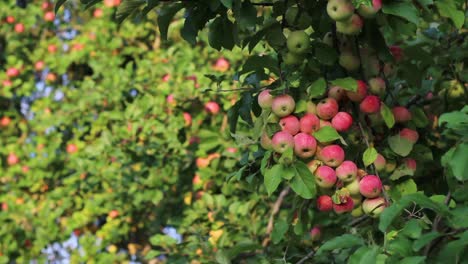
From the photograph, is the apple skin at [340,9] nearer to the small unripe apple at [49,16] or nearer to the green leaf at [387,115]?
the green leaf at [387,115]

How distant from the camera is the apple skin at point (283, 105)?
147 centimetres

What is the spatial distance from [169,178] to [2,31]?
5.96 feet

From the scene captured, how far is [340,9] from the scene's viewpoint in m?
1.42

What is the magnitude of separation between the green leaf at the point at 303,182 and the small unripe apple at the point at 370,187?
0.37 ft

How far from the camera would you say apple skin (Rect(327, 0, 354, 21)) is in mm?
1417

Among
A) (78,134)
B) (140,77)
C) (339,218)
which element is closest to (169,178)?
(140,77)

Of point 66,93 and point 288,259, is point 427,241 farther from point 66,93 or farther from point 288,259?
point 66,93

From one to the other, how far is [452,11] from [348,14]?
212mm

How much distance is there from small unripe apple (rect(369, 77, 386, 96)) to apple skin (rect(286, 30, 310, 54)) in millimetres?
161

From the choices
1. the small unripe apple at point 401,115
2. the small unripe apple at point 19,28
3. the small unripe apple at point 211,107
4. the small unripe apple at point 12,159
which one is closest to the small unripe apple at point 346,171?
the small unripe apple at point 401,115

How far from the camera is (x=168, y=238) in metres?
2.69

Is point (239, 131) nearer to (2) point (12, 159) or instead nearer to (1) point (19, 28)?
(2) point (12, 159)

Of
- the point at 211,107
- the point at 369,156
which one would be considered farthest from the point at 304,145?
the point at 211,107

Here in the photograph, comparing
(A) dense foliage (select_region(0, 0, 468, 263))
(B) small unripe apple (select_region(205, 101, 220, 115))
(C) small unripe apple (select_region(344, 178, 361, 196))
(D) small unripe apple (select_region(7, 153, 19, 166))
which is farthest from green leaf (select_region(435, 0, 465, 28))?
(D) small unripe apple (select_region(7, 153, 19, 166))
